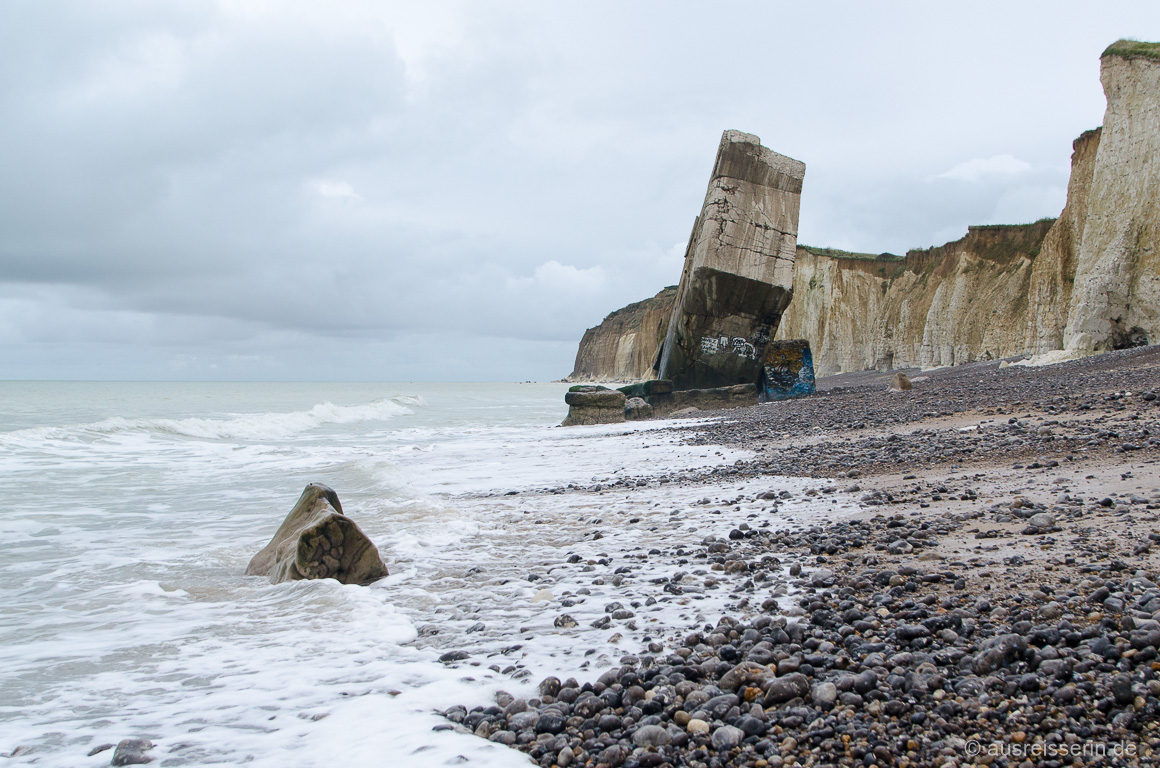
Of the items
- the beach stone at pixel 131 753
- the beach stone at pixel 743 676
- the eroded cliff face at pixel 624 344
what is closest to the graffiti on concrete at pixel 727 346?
the beach stone at pixel 743 676

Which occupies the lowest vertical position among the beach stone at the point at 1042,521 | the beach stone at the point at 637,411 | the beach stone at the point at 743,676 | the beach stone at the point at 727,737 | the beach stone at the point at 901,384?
the beach stone at the point at 727,737

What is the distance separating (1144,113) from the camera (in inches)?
739

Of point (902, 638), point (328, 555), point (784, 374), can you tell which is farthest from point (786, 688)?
point (784, 374)

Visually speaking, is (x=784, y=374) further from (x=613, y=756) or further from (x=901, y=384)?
(x=613, y=756)

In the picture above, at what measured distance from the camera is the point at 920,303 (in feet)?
143

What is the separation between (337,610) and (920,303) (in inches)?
1820

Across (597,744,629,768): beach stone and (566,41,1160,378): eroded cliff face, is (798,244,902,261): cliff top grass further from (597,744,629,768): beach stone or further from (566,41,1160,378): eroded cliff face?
(597,744,629,768): beach stone

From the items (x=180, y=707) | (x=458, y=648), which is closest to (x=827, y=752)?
(x=458, y=648)

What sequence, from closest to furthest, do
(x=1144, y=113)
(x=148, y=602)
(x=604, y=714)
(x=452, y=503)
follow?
1. (x=604, y=714)
2. (x=148, y=602)
3. (x=452, y=503)
4. (x=1144, y=113)

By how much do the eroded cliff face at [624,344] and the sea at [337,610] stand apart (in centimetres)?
6160

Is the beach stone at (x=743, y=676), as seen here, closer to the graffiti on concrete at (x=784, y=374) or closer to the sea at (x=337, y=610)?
the sea at (x=337, y=610)

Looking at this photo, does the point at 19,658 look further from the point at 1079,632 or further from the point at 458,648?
the point at 1079,632

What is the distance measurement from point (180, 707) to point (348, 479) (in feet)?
24.1

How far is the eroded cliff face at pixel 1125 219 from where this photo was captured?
1827 centimetres
